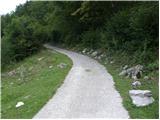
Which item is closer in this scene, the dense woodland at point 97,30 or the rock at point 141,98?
the rock at point 141,98

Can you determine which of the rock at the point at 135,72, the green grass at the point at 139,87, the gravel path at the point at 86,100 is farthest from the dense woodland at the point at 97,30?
the gravel path at the point at 86,100

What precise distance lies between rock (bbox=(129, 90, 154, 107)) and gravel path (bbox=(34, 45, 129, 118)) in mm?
545

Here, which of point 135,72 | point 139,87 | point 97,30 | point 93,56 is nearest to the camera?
point 139,87

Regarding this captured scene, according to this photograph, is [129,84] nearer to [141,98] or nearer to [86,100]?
[141,98]

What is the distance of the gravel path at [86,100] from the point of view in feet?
41.7

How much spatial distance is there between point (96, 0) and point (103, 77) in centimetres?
1401

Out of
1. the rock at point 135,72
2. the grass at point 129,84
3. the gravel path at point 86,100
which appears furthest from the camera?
the rock at point 135,72

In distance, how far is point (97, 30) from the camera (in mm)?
36375

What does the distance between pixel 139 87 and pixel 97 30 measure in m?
20.0

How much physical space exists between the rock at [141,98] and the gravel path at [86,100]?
545 mm

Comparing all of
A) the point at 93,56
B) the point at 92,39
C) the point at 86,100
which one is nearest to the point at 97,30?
the point at 92,39

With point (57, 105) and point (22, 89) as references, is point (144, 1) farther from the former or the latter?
point (57, 105)

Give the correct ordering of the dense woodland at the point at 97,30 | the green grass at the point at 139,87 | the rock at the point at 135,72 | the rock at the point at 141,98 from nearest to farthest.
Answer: the green grass at the point at 139,87, the rock at the point at 141,98, the rock at the point at 135,72, the dense woodland at the point at 97,30

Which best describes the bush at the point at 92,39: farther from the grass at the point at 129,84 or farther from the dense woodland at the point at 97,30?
the grass at the point at 129,84
